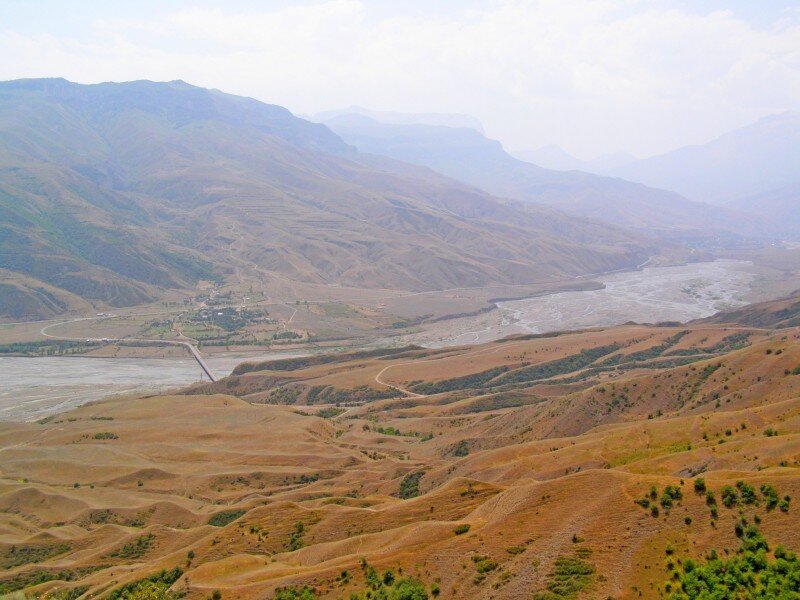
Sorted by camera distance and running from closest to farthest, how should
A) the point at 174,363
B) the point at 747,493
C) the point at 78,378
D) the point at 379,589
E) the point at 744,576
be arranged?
the point at 744,576 < the point at 747,493 < the point at 379,589 < the point at 78,378 < the point at 174,363

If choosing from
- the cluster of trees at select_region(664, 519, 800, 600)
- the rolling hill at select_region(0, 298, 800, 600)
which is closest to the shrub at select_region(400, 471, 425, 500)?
the rolling hill at select_region(0, 298, 800, 600)

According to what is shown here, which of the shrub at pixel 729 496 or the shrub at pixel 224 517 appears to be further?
the shrub at pixel 224 517

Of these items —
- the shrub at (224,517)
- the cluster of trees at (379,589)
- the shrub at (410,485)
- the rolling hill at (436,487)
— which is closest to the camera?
the rolling hill at (436,487)

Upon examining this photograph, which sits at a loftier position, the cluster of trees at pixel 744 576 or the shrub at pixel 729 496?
the shrub at pixel 729 496

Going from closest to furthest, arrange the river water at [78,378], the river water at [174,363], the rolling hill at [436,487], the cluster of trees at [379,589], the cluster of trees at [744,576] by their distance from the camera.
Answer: the cluster of trees at [744,576]
the rolling hill at [436,487]
the cluster of trees at [379,589]
the river water at [78,378]
the river water at [174,363]

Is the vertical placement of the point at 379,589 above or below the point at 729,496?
below

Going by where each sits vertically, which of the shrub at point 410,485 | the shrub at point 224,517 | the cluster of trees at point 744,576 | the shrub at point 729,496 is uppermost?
the shrub at point 729,496

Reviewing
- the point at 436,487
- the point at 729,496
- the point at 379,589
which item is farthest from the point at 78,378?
the point at 729,496

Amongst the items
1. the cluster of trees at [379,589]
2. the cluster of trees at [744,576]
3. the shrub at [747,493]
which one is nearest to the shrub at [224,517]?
the cluster of trees at [379,589]

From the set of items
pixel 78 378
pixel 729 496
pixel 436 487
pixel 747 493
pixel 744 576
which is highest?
pixel 747 493

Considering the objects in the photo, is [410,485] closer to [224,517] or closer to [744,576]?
[224,517]

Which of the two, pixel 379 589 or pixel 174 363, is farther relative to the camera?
pixel 174 363

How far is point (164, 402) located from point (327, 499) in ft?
165

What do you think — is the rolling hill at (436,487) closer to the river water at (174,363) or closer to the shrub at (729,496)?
the shrub at (729,496)
